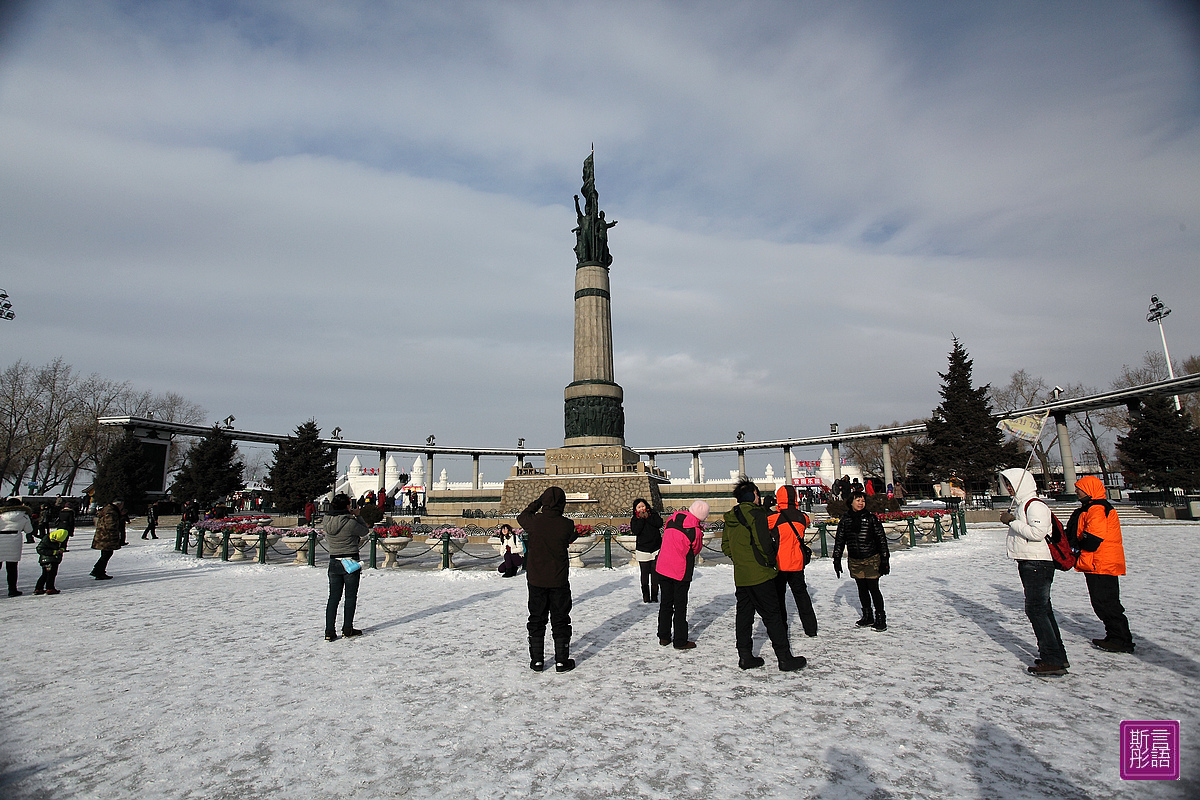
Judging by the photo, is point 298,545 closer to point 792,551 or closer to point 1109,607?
point 792,551

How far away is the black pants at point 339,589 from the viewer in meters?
6.63

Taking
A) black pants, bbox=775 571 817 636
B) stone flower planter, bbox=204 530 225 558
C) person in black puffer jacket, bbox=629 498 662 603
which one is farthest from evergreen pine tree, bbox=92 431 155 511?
black pants, bbox=775 571 817 636

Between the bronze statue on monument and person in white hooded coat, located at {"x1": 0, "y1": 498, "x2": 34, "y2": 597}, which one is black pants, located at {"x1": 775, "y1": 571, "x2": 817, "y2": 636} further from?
the bronze statue on monument

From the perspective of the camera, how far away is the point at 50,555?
31.4 feet

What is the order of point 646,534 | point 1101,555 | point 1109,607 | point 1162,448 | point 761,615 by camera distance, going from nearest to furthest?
1. point 761,615
2. point 1101,555
3. point 1109,607
4. point 646,534
5. point 1162,448

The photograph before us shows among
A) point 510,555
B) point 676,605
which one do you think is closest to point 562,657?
point 676,605

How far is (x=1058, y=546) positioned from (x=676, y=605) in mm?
3646

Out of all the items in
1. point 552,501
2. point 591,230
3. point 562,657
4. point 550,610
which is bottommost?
point 562,657

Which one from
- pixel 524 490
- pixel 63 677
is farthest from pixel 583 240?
pixel 63 677

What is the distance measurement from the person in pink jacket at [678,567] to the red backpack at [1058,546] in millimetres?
3069

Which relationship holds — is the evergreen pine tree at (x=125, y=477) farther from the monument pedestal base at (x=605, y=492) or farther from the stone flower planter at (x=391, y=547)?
the stone flower planter at (x=391, y=547)

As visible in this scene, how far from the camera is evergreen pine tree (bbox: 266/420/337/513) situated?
32750 mm

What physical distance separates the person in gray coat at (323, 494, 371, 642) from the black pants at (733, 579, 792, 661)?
4.29 metres

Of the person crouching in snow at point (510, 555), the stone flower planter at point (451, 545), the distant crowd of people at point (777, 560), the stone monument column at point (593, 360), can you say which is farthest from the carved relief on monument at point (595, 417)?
the distant crowd of people at point (777, 560)
